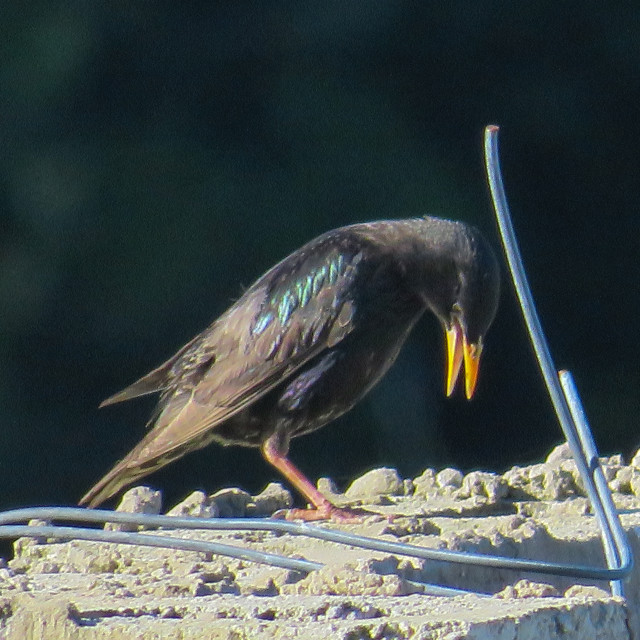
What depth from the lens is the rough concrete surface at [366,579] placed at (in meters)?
1.94

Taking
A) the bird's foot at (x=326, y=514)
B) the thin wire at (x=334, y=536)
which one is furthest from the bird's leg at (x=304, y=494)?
the thin wire at (x=334, y=536)

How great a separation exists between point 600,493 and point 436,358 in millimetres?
4679

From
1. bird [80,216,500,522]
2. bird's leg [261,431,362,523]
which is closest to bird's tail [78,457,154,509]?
bird [80,216,500,522]

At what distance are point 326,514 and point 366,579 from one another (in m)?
1.11

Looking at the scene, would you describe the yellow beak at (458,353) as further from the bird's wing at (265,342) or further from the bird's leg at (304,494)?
the bird's leg at (304,494)

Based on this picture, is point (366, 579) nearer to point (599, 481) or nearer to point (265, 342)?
point (599, 481)

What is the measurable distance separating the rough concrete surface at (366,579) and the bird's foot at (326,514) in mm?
53

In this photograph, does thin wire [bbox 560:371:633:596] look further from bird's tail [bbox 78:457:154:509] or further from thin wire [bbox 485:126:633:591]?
bird's tail [bbox 78:457:154:509]

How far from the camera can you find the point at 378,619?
6.30 feet

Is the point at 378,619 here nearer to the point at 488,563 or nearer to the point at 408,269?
the point at 488,563

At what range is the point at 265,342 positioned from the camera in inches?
153

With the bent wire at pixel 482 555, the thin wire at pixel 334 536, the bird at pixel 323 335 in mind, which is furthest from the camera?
the bird at pixel 323 335

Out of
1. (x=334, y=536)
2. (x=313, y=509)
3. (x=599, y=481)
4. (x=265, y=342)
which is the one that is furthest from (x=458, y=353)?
(x=334, y=536)

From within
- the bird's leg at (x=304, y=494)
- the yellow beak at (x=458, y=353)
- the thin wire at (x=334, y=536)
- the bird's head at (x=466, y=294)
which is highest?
the thin wire at (x=334, y=536)
